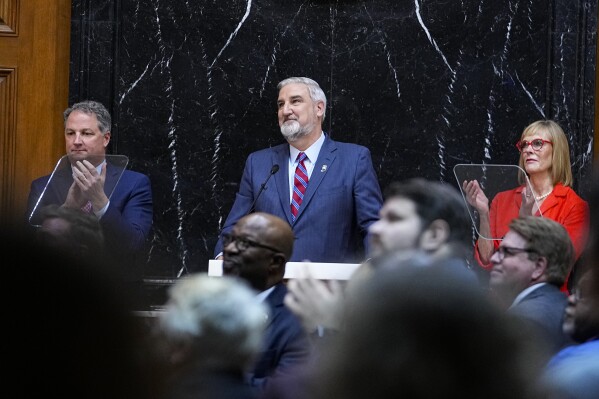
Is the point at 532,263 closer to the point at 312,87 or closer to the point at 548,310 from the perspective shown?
the point at 548,310

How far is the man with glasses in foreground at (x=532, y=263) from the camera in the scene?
2.70 metres

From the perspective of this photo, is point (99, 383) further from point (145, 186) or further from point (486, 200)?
point (145, 186)

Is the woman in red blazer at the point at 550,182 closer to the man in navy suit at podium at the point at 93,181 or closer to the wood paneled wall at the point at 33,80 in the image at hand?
the man in navy suit at podium at the point at 93,181

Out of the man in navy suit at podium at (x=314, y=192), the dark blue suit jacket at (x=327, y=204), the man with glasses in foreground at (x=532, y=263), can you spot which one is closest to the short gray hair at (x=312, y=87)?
the man in navy suit at podium at (x=314, y=192)

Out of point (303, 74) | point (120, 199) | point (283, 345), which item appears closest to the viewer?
point (283, 345)

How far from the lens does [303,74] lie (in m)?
5.24

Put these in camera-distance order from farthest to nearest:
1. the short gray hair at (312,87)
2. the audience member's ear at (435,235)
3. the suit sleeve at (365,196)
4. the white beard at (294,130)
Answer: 1. the short gray hair at (312,87)
2. the white beard at (294,130)
3. the suit sleeve at (365,196)
4. the audience member's ear at (435,235)

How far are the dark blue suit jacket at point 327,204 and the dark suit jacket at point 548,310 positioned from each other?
173 cm

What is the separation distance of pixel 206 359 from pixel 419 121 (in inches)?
171

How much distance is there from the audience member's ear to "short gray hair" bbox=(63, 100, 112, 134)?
8.21ft

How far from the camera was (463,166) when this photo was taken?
12.5ft

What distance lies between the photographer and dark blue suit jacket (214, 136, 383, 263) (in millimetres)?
4449

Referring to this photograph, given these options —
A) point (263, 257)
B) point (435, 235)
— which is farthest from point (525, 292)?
point (263, 257)

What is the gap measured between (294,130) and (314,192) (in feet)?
1.16
